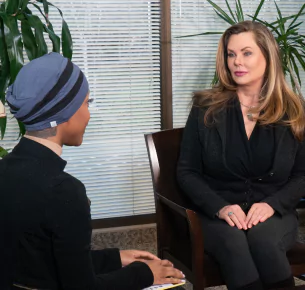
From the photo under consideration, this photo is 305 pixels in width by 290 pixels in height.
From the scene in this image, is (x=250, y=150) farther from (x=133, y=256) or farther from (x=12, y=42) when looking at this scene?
(x=12, y=42)

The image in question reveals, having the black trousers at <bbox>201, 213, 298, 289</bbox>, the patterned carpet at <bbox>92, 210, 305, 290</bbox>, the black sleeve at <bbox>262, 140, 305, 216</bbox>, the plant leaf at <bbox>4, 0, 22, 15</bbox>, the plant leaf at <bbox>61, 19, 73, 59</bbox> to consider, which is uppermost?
the plant leaf at <bbox>4, 0, 22, 15</bbox>

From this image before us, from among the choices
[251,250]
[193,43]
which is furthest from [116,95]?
[251,250]

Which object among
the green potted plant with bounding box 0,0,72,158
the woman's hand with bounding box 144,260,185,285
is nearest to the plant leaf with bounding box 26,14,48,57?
the green potted plant with bounding box 0,0,72,158

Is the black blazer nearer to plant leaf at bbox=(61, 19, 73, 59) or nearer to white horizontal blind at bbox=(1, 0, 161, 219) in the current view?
plant leaf at bbox=(61, 19, 73, 59)

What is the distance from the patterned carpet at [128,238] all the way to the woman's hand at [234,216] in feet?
4.08

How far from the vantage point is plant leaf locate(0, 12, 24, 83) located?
2307 mm

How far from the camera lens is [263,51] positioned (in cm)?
229

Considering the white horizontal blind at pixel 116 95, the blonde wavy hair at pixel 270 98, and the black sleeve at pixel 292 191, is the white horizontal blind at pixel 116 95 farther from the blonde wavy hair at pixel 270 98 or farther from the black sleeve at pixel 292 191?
the black sleeve at pixel 292 191

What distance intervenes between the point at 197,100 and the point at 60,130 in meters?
1.12

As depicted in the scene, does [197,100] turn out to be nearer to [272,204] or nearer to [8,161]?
[272,204]

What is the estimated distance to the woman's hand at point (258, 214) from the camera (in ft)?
6.85

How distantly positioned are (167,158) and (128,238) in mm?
1094

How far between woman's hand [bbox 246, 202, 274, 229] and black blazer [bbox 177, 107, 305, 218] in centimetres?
4

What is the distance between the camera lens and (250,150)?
88.0 inches
